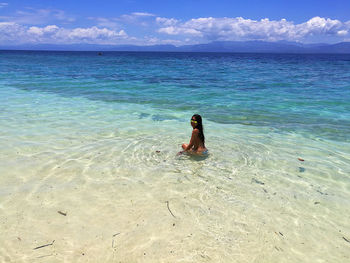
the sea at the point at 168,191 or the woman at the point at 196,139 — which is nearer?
the sea at the point at 168,191

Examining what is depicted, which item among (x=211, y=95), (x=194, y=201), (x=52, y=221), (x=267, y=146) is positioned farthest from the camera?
(x=211, y=95)

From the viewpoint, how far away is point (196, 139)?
6750mm

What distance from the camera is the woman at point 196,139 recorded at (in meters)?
6.62

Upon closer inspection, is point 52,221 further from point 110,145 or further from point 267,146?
point 267,146

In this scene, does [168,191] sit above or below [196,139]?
below

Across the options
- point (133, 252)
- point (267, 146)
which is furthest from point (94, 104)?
point (133, 252)

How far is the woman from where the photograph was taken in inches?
261

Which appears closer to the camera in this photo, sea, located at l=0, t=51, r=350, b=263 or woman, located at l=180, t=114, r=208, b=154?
sea, located at l=0, t=51, r=350, b=263

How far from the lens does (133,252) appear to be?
3.50m

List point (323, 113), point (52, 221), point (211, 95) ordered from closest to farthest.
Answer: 1. point (52, 221)
2. point (323, 113)
3. point (211, 95)

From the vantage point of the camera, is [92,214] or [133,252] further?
[92,214]

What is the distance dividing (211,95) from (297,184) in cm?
1240

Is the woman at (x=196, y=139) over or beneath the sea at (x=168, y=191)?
over

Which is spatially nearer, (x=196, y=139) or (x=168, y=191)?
(x=168, y=191)
